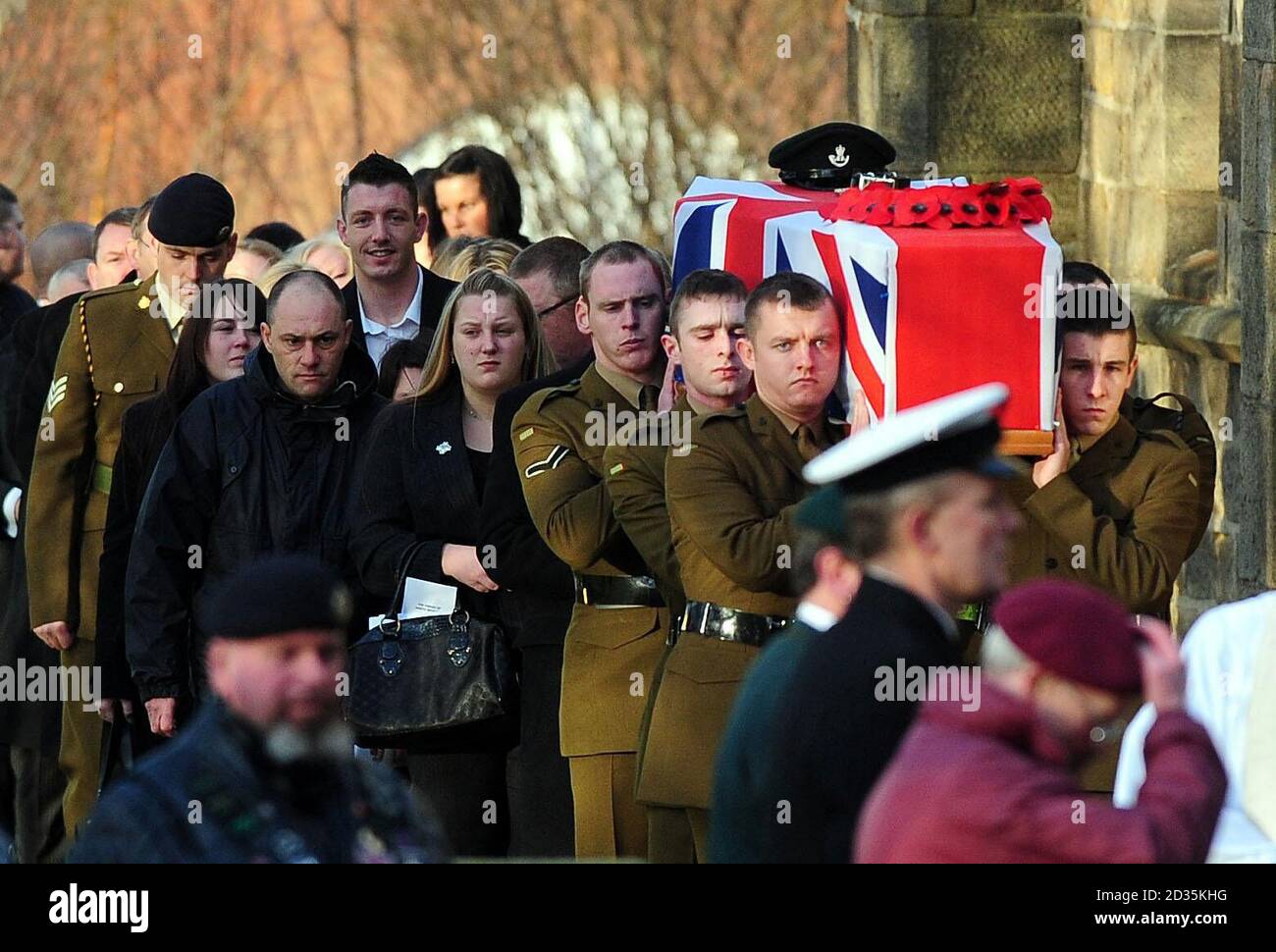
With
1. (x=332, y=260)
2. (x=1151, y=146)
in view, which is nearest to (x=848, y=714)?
(x=332, y=260)

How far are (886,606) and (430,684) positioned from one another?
10.2ft

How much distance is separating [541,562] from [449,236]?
3767 millimetres

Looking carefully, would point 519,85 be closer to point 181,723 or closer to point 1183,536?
point 181,723

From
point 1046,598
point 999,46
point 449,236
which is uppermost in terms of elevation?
point 999,46

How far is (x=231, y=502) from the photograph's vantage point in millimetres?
7879

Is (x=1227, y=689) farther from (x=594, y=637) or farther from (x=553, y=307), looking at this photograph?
(x=553, y=307)

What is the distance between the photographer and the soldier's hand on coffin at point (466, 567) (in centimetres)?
750

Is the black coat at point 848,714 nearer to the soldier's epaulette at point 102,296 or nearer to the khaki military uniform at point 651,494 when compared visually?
the khaki military uniform at point 651,494

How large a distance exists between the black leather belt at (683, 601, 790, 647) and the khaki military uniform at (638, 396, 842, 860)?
1cm

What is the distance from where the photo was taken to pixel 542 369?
789 centimetres

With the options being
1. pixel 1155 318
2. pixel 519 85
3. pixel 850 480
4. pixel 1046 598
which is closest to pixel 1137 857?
pixel 1046 598

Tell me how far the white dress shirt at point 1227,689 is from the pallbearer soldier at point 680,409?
5.49 ft

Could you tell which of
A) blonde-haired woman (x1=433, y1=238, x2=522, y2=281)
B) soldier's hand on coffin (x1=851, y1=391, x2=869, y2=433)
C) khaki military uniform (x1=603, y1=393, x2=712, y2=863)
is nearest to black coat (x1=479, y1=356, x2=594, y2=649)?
khaki military uniform (x1=603, y1=393, x2=712, y2=863)

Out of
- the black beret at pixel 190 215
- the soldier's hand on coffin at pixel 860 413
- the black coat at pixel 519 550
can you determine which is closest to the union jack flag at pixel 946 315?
the soldier's hand on coffin at pixel 860 413
